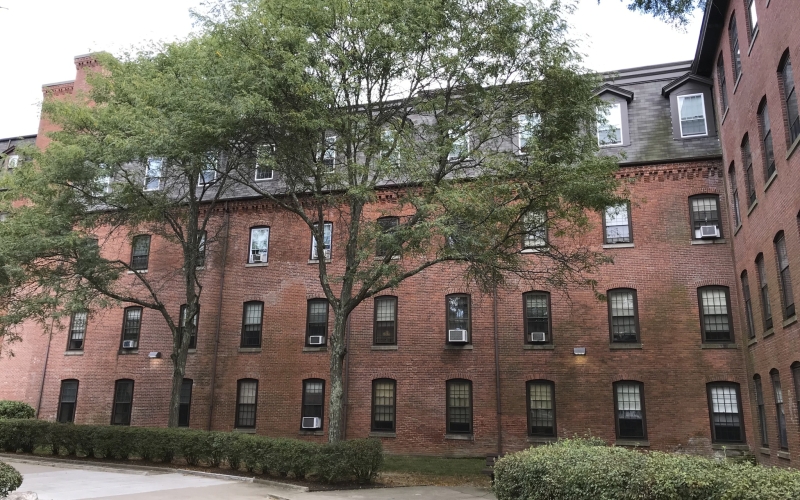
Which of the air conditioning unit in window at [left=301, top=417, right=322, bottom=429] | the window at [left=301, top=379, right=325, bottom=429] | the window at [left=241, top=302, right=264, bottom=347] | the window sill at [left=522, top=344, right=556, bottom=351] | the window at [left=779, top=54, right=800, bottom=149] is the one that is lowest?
the air conditioning unit in window at [left=301, top=417, right=322, bottom=429]

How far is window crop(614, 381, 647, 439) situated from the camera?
1945 centimetres

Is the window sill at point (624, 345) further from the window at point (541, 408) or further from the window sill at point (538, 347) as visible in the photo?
the window at point (541, 408)

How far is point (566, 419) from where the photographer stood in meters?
19.9

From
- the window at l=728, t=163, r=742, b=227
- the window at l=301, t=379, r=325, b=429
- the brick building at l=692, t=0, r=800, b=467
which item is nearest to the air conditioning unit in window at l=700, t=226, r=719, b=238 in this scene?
the brick building at l=692, t=0, r=800, b=467

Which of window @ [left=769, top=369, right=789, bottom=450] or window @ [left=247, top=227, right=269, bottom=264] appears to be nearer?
window @ [left=769, top=369, right=789, bottom=450]

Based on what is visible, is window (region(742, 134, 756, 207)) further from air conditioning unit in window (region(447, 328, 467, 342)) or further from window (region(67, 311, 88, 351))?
window (region(67, 311, 88, 351))

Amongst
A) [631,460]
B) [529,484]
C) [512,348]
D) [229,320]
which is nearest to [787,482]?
[631,460]

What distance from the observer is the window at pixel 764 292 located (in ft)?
54.3

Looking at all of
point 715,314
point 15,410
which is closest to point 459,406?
point 715,314

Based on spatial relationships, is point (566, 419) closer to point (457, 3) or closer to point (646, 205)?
point (646, 205)

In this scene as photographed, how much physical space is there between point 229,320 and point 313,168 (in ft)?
29.7

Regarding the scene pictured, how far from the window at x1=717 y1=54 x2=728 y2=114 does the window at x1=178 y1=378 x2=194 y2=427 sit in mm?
20506

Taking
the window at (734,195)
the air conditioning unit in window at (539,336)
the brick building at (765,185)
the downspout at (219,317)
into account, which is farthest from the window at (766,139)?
the downspout at (219,317)

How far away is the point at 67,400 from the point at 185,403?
5.22 meters
